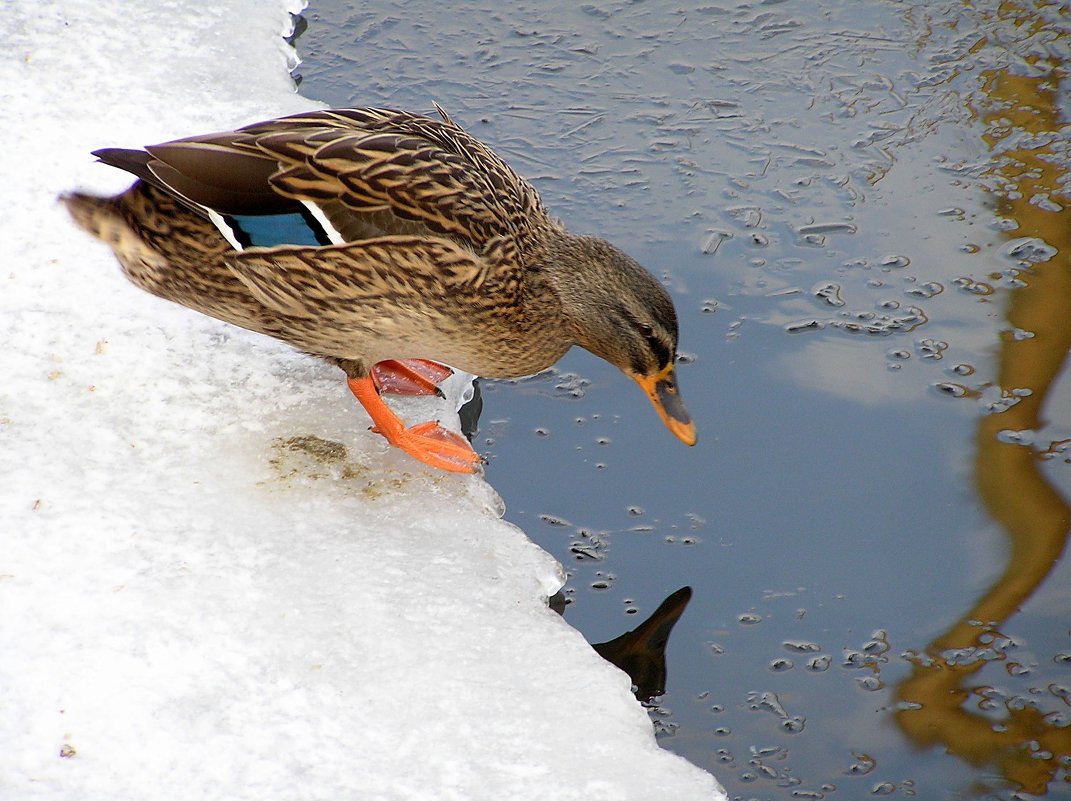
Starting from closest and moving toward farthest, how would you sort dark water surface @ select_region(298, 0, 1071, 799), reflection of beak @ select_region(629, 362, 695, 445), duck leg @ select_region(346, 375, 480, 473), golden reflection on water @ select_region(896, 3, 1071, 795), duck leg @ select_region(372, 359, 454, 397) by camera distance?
golden reflection on water @ select_region(896, 3, 1071, 795)
dark water surface @ select_region(298, 0, 1071, 799)
reflection of beak @ select_region(629, 362, 695, 445)
duck leg @ select_region(346, 375, 480, 473)
duck leg @ select_region(372, 359, 454, 397)

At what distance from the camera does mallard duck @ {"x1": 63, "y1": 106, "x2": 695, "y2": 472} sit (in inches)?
129

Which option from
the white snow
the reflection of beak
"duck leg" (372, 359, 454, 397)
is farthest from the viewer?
"duck leg" (372, 359, 454, 397)

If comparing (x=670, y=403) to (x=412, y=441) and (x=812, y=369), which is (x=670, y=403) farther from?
(x=412, y=441)

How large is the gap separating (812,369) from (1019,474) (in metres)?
0.71

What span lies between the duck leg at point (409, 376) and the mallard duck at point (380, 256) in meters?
0.28

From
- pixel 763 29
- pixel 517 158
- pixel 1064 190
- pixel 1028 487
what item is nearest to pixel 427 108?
pixel 517 158

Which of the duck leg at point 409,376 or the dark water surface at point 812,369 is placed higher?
the dark water surface at point 812,369

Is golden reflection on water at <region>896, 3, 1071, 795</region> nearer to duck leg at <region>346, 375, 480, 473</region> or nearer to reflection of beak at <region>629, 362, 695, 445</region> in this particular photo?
reflection of beak at <region>629, 362, 695, 445</region>

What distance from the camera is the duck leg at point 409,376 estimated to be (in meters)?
3.87

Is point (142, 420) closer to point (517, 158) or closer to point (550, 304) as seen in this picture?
point (550, 304)

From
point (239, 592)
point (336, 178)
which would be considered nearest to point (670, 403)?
point (336, 178)

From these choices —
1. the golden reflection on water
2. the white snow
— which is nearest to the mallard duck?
the white snow

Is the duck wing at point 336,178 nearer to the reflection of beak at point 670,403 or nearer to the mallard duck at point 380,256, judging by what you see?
the mallard duck at point 380,256

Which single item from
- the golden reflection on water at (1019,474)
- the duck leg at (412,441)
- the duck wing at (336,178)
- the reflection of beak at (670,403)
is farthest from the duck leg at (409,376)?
the golden reflection on water at (1019,474)
